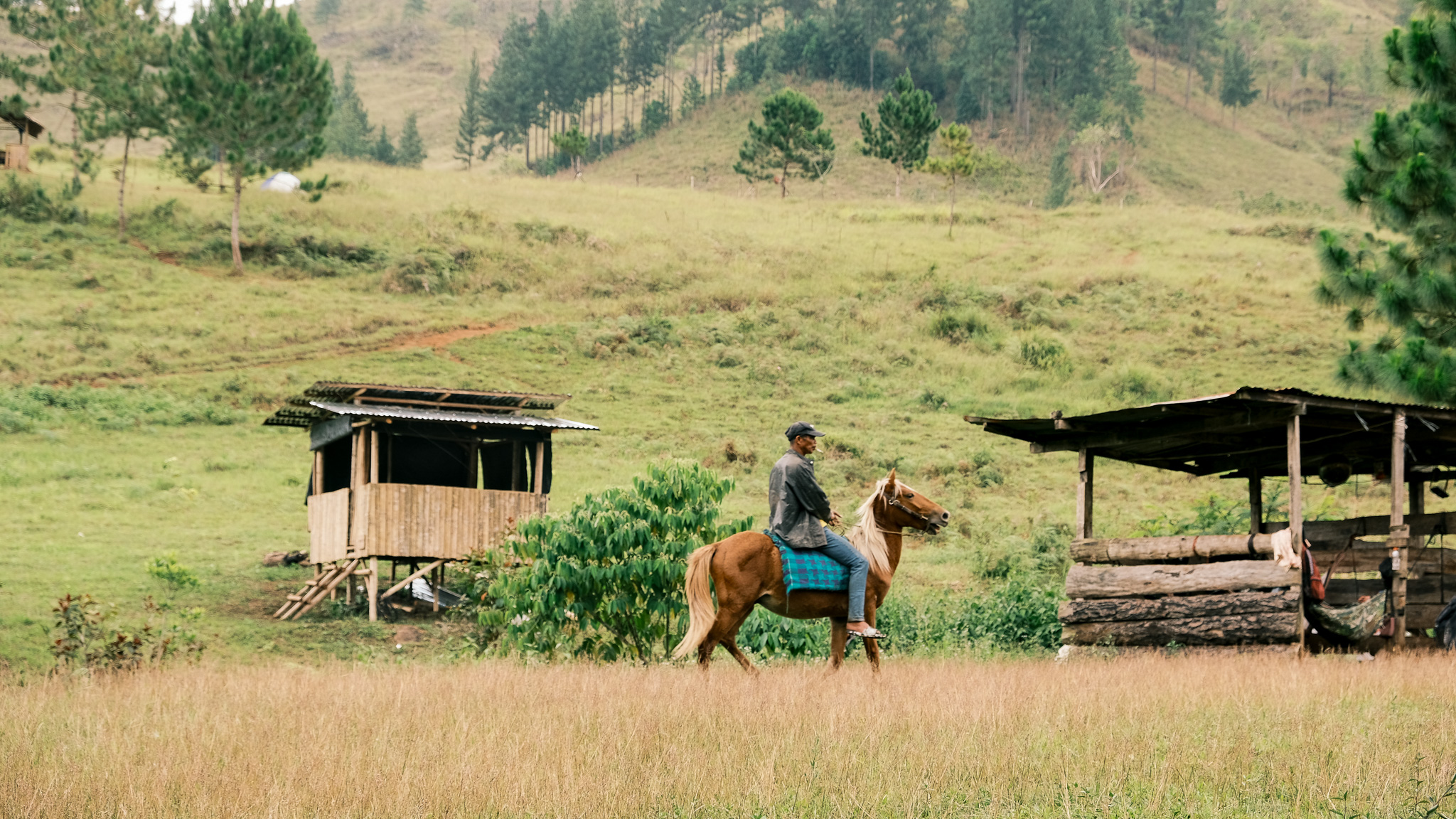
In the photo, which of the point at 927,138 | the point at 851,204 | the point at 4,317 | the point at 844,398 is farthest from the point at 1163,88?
the point at 4,317

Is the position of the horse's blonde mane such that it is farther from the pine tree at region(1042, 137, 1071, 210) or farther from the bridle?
the pine tree at region(1042, 137, 1071, 210)

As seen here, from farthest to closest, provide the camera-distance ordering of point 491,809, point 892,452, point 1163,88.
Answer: point 1163,88, point 892,452, point 491,809

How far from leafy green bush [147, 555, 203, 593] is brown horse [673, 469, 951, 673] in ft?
46.5

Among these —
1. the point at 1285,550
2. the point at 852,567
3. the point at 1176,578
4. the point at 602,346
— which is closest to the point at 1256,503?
the point at 1176,578

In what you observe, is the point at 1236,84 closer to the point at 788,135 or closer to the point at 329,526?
the point at 788,135

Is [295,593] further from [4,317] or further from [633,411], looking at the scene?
[4,317]

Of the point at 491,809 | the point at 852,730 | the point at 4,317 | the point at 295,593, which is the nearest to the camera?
the point at 491,809

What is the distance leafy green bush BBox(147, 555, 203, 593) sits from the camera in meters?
22.9

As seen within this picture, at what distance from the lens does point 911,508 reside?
40.1 ft

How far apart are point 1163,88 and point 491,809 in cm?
13759

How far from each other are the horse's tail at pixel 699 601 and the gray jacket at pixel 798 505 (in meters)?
Answer: 0.73

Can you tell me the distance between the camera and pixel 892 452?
34656mm

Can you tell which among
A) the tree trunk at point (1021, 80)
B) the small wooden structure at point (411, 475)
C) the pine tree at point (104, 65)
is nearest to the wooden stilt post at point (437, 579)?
the small wooden structure at point (411, 475)

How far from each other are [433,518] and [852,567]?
14.5 m
